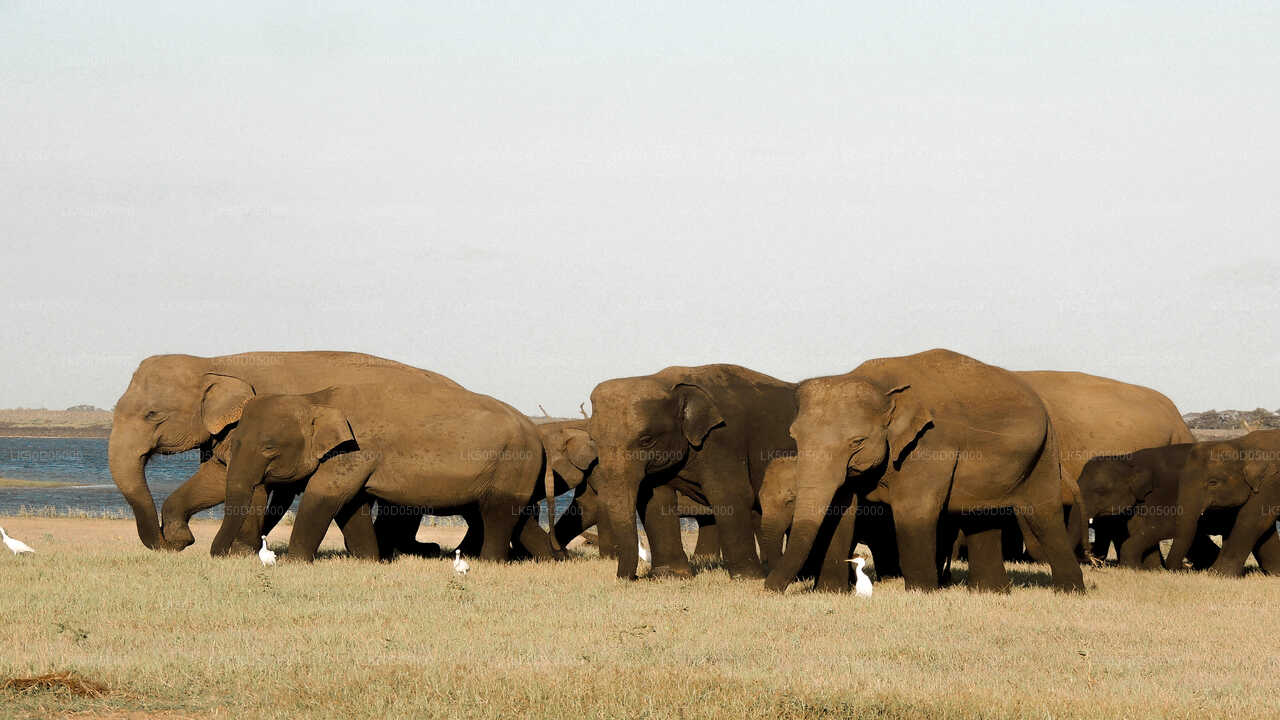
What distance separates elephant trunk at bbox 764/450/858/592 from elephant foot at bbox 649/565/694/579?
10.1 ft

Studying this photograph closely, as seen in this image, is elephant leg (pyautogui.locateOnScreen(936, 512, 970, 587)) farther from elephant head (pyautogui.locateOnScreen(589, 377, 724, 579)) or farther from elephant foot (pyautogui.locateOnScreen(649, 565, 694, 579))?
elephant head (pyautogui.locateOnScreen(589, 377, 724, 579))

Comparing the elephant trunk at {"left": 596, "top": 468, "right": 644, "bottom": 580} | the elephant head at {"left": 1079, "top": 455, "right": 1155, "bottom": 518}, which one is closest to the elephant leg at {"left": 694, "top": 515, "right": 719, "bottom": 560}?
the elephant trunk at {"left": 596, "top": 468, "right": 644, "bottom": 580}

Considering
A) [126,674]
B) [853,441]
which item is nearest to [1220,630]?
[853,441]

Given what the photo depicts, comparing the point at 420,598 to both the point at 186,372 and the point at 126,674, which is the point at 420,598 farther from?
the point at 186,372

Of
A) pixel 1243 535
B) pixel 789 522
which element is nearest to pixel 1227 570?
pixel 1243 535

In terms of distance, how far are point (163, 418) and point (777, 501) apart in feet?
32.4

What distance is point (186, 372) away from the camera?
21703 mm

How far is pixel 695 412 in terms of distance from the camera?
18.3m

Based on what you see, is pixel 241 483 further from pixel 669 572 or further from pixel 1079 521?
pixel 1079 521

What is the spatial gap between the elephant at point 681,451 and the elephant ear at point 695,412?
0.04 feet

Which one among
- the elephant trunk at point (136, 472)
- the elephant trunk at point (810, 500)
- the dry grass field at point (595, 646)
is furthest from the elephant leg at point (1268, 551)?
the elephant trunk at point (136, 472)

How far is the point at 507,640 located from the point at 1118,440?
14.1m

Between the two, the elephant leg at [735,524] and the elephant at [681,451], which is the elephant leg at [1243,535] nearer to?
the elephant at [681,451]

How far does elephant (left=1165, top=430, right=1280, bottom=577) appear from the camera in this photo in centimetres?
2103
